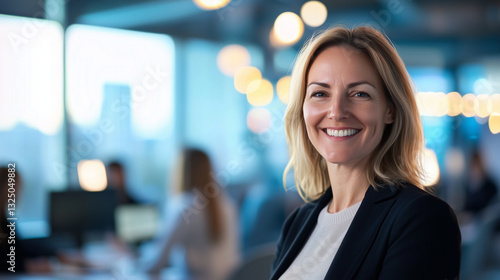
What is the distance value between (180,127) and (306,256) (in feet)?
7.79

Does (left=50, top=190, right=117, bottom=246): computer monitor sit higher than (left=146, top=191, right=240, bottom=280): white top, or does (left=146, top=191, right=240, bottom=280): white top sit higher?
(left=50, top=190, right=117, bottom=246): computer monitor

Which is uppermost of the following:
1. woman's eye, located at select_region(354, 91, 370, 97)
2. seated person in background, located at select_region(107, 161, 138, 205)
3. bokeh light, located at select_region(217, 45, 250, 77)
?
bokeh light, located at select_region(217, 45, 250, 77)

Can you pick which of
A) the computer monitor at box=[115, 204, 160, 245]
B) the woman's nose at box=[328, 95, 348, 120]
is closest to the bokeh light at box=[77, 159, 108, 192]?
the computer monitor at box=[115, 204, 160, 245]

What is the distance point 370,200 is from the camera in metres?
1.21

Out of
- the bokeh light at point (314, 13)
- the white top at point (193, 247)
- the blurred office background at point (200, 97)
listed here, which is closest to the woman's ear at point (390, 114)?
the blurred office background at point (200, 97)

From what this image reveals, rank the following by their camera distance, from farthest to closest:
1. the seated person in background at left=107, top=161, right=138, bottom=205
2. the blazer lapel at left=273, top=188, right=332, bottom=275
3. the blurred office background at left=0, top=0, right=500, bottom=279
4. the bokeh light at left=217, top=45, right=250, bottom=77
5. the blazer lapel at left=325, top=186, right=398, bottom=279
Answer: the bokeh light at left=217, top=45, right=250, bottom=77 → the seated person in background at left=107, top=161, right=138, bottom=205 → the blurred office background at left=0, top=0, right=500, bottom=279 → the blazer lapel at left=273, top=188, right=332, bottom=275 → the blazer lapel at left=325, top=186, right=398, bottom=279

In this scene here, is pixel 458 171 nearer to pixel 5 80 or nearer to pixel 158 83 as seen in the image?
pixel 158 83

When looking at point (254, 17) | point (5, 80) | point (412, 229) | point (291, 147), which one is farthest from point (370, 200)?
point (254, 17)

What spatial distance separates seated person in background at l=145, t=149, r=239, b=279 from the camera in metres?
3.14

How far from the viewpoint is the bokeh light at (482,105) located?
14.3 feet

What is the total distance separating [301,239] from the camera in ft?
4.57

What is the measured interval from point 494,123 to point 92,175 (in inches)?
132

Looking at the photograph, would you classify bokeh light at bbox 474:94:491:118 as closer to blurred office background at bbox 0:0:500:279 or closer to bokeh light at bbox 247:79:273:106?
blurred office background at bbox 0:0:500:279

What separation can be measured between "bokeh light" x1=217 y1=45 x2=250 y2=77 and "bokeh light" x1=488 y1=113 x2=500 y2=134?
218cm
